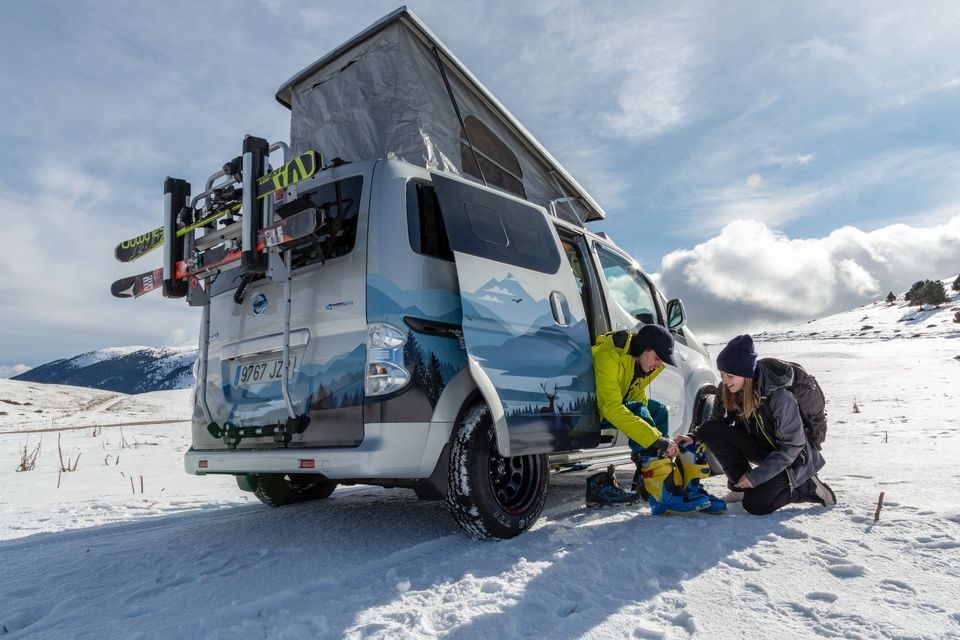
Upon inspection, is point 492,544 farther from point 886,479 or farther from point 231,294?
point 886,479

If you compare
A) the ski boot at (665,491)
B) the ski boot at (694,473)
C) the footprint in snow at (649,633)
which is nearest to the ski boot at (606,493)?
the ski boot at (665,491)

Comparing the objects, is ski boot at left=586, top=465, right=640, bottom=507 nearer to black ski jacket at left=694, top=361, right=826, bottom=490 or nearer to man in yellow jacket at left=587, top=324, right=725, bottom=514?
man in yellow jacket at left=587, top=324, right=725, bottom=514

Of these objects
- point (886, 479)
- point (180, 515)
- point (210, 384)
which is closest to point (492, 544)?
point (210, 384)

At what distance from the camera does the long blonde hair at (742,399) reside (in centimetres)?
379

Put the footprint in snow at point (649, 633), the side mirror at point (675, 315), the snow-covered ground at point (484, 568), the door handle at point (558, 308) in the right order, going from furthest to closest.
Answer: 1. the side mirror at point (675, 315)
2. the door handle at point (558, 308)
3. the snow-covered ground at point (484, 568)
4. the footprint in snow at point (649, 633)

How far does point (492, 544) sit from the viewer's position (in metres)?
3.27

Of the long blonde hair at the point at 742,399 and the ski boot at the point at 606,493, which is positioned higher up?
the long blonde hair at the point at 742,399

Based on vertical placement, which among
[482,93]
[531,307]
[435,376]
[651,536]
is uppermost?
[482,93]

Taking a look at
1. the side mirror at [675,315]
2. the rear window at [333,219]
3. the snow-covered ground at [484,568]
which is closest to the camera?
the snow-covered ground at [484,568]

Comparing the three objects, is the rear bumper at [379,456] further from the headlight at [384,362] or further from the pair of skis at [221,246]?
the pair of skis at [221,246]

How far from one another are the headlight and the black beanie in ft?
6.58

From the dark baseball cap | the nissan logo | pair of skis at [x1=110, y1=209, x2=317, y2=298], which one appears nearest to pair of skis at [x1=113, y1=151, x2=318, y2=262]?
pair of skis at [x1=110, y1=209, x2=317, y2=298]

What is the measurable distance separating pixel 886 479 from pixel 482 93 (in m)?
4.12

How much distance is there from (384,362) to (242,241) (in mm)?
1080
